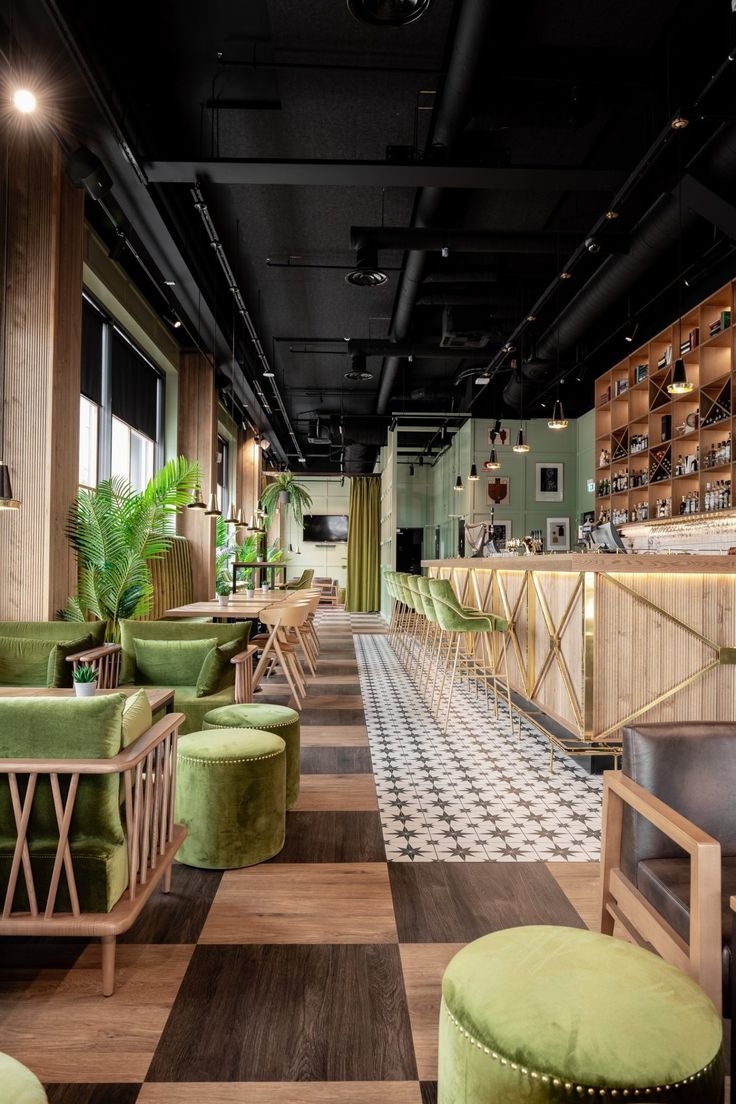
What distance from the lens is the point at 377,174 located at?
4.39 m

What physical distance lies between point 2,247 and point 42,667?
2.89m

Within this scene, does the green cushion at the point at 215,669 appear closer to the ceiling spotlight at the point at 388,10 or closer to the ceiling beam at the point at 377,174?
the ceiling beam at the point at 377,174

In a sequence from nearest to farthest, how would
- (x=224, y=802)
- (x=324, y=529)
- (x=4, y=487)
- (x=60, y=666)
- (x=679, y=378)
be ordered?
(x=224, y=802) → (x=4, y=487) → (x=60, y=666) → (x=679, y=378) → (x=324, y=529)

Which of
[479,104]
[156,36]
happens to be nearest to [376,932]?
[479,104]

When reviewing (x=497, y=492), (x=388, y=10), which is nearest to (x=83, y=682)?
(x=388, y=10)

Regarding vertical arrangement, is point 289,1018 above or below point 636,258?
below

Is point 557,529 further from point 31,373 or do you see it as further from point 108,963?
point 108,963

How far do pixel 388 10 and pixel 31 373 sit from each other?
3175 mm

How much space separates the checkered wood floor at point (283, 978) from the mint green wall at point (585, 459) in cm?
861

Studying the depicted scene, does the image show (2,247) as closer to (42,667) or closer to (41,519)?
(41,519)

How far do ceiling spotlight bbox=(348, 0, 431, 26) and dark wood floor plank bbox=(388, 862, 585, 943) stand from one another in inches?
142

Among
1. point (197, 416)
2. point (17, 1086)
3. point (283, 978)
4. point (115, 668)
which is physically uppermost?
point (197, 416)

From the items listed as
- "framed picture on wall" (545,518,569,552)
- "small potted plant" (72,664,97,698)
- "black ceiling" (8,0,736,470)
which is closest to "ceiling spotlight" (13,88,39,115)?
"black ceiling" (8,0,736,470)

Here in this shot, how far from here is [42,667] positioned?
405 cm
